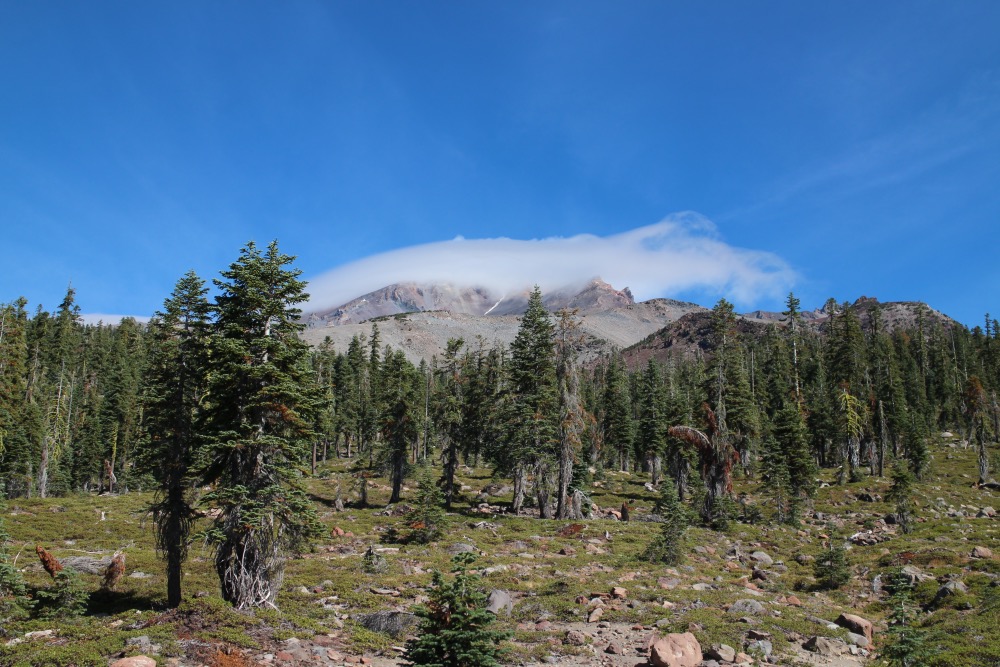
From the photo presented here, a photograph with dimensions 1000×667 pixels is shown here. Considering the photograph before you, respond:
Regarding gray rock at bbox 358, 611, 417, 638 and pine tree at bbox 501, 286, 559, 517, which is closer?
gray rock at bbox 358, 611, 417, 638

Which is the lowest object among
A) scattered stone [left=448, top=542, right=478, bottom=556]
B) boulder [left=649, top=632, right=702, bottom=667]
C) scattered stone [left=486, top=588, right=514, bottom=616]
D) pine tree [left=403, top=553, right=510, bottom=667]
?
scattered stone [left=448, top=542, right=478, bottom=556]

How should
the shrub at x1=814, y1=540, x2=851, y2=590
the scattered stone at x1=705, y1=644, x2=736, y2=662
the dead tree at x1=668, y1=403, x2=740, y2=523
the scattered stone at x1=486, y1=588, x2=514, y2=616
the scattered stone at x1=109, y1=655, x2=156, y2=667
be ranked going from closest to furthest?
the scattered stone at x1=109, y1=655, x2=156, y2=667 → the scattered stone at x1=705, y1=644, x2=736, y2=662 → the scattered stone at x1=486, y1=588, x2=514, y2=616 → the shrub at x1=814, y1=540, x2=851, y2=590 → the dead tree at x1=668, y1=403, x2=740, y2=523

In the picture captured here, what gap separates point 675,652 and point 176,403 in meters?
17.8

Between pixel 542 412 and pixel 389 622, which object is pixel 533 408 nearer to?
pixel 542 412

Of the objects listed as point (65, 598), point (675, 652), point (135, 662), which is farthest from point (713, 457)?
point (65, 598)

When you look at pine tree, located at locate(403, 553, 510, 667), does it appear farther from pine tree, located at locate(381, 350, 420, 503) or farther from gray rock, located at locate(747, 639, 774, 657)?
pine tree, located at locate(381, 350, 420, 503)

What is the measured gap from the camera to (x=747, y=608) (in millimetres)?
20297

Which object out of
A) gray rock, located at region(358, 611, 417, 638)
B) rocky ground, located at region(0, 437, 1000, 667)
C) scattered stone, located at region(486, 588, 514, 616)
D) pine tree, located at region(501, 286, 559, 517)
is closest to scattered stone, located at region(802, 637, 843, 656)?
rocky ground, located at region(0, 437, 1000, 667)

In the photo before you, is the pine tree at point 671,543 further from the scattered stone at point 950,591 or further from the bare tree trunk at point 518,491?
the bare tree trunk at point 518,491

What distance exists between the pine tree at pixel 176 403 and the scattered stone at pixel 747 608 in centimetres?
1883

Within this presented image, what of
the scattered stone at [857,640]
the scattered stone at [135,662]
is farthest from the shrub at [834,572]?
the scattered stone at [135,662]

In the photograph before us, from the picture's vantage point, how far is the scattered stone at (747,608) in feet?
65.3

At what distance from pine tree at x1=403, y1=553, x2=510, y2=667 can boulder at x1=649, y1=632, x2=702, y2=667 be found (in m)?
5.26

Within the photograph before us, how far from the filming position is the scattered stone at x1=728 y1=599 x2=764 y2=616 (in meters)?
19.9
